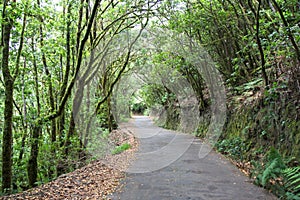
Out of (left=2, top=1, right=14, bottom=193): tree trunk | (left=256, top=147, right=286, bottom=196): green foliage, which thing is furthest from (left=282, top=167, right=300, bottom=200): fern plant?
(left=2, top=1, right=14, bottom=193): tree trunk

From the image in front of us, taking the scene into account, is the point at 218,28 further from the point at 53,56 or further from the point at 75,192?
the point at 75,192

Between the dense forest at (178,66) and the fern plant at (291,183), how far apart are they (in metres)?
0.02

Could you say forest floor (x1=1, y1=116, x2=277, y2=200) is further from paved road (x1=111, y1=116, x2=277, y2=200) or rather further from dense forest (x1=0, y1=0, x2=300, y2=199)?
dense forest (x1=0, y1=0, x2=300, y2=199)

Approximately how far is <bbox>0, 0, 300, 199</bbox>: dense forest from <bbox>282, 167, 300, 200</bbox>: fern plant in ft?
0.06

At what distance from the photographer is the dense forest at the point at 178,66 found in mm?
6414

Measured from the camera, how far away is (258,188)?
5.93 metres

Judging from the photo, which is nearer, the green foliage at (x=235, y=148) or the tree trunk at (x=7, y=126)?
the tree trunk at (x=7, y=126)

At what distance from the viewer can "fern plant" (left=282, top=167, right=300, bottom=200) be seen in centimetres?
466

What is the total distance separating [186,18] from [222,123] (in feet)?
16.6

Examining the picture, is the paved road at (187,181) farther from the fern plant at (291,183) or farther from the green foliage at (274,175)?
the fern plant at (291,183)

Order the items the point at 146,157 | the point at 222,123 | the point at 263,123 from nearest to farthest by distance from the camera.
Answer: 1. the point at 263,123
2. the point at 146,157
3. the point at 222,123

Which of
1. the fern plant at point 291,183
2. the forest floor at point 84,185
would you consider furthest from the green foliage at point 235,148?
the forest floor at point 84,185

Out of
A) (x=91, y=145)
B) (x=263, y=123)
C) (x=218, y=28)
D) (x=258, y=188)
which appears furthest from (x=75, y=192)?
(x=218, y=28)

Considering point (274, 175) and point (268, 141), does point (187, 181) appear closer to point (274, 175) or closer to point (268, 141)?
point (274, 175)
